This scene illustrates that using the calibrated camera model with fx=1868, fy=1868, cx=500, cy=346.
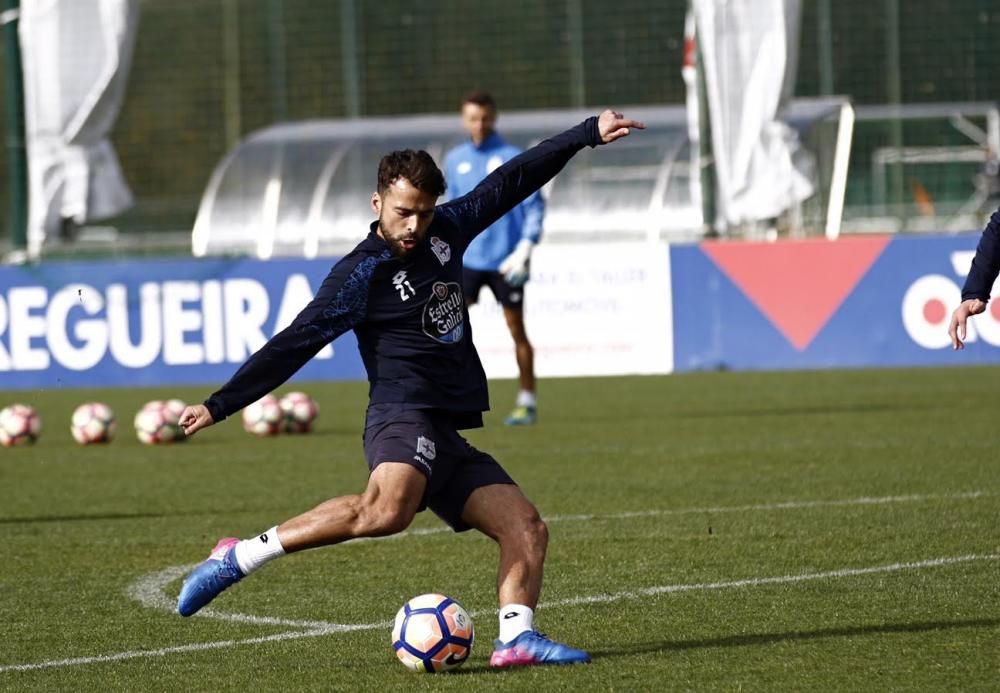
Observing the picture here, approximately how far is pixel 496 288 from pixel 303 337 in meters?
8.06

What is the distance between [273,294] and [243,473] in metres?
6.74

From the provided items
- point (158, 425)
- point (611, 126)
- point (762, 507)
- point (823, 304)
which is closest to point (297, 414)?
point (158, 425)

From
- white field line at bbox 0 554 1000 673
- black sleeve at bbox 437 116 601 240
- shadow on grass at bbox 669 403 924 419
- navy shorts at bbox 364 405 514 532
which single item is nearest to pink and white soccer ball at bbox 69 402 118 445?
shadow on grass at bbox 669 403 924 419

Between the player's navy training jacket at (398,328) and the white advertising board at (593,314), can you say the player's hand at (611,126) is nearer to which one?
the player's navy training jacket at (398,328)

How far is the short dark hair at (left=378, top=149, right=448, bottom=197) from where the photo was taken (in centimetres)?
612

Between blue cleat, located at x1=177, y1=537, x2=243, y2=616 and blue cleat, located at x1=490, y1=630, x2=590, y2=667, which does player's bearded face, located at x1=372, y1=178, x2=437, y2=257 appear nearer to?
blue cleat, located at x1=177, y1=537, x2=243, y2=616

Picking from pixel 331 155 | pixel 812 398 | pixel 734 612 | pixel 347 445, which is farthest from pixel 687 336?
pixel 734 612

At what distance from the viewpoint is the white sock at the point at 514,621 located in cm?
610

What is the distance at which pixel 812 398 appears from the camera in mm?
15836

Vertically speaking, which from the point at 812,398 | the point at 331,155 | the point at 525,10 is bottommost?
the point at 812,398

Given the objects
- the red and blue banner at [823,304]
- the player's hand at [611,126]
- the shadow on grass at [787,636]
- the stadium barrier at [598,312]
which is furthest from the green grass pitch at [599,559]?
the stadium barrier at [598,312]

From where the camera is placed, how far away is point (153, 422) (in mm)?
14039

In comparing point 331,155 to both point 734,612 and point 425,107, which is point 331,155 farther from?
point 734,612

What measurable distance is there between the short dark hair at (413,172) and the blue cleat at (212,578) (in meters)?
1.31
